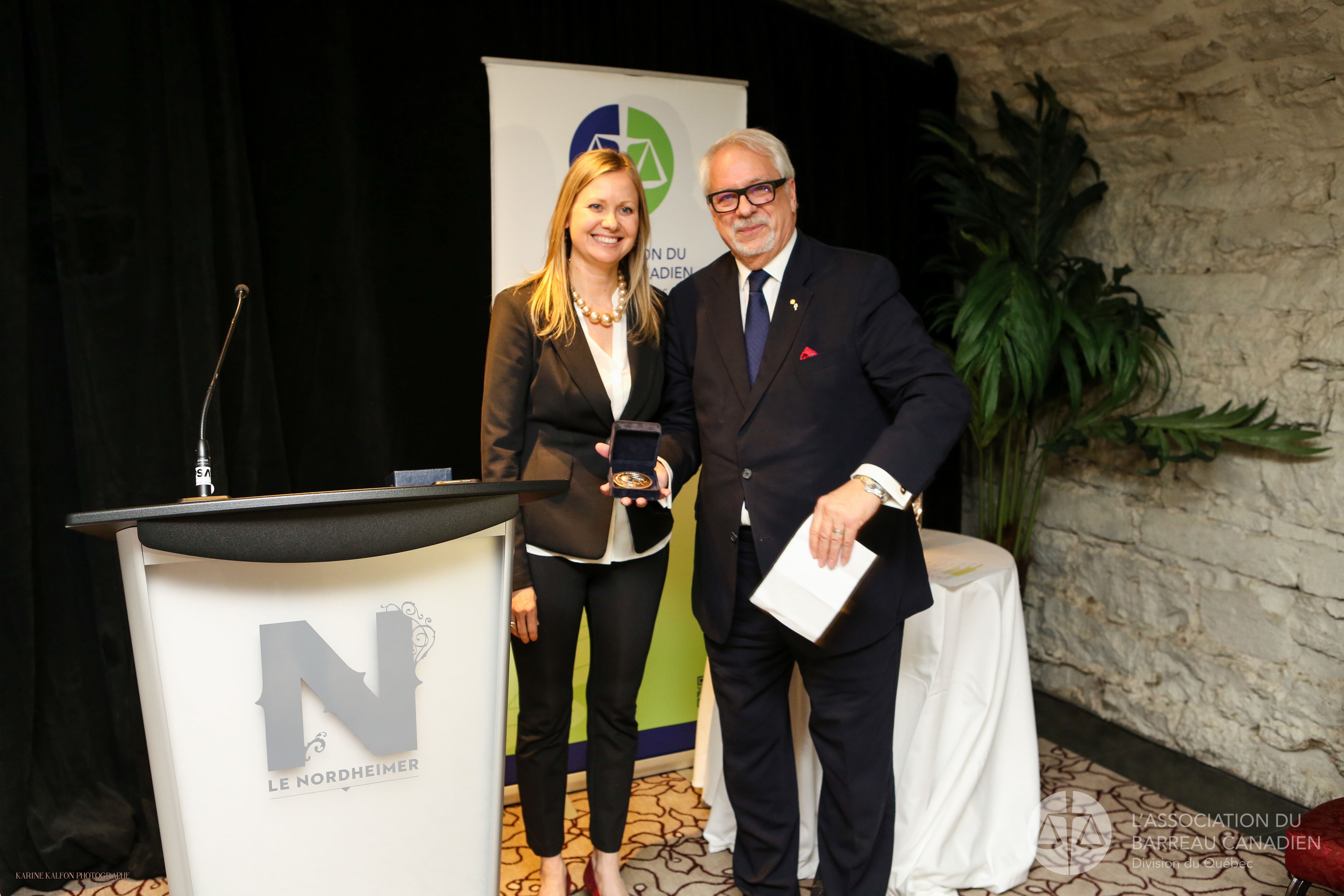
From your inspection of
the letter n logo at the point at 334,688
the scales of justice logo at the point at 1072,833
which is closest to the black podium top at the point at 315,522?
the letter n logo at the point at 334,688

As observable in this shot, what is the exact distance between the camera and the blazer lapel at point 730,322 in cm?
196

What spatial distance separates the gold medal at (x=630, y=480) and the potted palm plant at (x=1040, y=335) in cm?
127

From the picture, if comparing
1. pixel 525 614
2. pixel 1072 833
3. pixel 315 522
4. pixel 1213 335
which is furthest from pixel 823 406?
pixel 1213 335

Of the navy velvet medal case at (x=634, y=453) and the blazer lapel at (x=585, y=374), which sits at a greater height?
the blazer lapel at (x=585, y=374)

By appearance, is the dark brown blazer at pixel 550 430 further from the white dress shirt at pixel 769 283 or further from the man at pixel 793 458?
the white dress shirt at pixel 769 283

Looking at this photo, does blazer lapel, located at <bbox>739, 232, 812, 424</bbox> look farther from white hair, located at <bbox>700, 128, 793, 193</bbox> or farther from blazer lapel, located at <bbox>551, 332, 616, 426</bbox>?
blazer lapel, located at <bbox>551, 332, 616, 426</bbox>

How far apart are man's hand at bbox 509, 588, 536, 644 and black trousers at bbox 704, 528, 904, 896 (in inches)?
16.1

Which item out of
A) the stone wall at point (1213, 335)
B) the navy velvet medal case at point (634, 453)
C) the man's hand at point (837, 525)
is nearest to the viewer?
the man's hand at point (837, 525)

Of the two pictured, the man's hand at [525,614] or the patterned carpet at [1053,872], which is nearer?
the man's hand at [525,614]

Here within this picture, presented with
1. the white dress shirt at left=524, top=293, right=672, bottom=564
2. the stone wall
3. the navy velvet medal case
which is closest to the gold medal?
the navy velvet medal case

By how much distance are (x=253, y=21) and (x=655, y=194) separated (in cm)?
123

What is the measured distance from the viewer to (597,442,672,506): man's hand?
74.6 inches

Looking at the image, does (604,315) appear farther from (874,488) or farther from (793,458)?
(874,488)

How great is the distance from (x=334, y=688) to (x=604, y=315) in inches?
41.6
